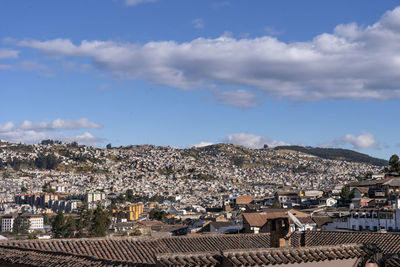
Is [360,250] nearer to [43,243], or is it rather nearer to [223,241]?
[43,243]

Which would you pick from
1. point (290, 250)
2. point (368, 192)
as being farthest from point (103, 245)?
point (368, 192)

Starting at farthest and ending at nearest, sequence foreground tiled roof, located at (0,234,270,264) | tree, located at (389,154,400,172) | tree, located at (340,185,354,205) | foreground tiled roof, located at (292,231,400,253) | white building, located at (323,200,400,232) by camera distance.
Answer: tree, located at (389,154,400,172)
tree, located at (340,185,354,205)
white building, located at (323,200,400,232)
foreground tiled roof, located at (292,231,400,253)
foreground tiled roof, located at (0,234,270,264)

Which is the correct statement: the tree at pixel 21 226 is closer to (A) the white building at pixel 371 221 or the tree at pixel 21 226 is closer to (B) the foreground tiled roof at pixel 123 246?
(A) the white building at pixel 371 221

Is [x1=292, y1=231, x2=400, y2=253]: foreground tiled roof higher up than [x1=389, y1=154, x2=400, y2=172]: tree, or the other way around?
[x1=389, y1=154, x2=400, y2=172]: tree

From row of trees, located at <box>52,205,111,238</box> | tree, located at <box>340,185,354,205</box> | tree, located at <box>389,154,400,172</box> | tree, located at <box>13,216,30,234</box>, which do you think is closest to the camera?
row of trees, located at <box>52,205,111,238</box>

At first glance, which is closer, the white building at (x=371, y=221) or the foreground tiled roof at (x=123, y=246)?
the foreground tiled roof at (x=123, y=246)

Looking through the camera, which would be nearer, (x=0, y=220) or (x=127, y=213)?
(x=127, y=213)

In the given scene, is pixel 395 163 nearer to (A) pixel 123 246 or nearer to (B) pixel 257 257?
(A) pixel 123 246

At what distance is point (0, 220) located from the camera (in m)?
149

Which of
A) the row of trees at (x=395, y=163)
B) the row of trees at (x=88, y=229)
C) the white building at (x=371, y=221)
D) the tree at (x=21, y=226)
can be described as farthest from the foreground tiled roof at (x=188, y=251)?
the tree at (x=21, y=226)

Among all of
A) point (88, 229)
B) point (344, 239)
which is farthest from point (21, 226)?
point (344, 239)

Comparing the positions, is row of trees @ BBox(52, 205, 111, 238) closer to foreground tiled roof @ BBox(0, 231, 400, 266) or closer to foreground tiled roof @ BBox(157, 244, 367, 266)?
foreground tiled roof @ BBox(0, 231, 400, 266)

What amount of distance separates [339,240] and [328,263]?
1223 cm

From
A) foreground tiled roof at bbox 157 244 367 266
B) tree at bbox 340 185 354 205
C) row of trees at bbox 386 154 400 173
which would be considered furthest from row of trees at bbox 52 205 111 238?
row of trees at bbox 386 154 400 173
